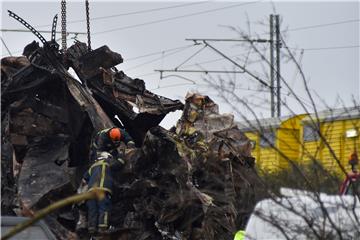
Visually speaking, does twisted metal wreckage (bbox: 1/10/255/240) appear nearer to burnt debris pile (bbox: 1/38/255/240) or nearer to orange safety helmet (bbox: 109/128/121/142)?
burnt debris pile (bbox: 1/38/255/240)

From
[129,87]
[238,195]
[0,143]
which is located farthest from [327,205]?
[129,87]

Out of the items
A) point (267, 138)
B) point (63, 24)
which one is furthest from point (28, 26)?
point (267, 138)

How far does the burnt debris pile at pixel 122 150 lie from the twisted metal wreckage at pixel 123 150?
0.05 ft

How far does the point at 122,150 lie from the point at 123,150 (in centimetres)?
2

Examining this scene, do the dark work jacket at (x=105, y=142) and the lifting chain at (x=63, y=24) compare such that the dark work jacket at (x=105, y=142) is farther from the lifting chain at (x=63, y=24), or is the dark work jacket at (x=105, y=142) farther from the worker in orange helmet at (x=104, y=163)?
the lifting chain at (x=63, y=24)

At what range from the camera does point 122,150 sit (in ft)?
36.9

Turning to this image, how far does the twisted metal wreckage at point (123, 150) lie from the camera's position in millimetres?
10602

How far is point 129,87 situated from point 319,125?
7294 mm

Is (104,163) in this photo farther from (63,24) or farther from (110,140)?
(63,24)

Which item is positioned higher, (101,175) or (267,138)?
(267,138)

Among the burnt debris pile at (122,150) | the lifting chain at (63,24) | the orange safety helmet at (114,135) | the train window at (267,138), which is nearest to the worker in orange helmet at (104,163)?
the orange safety helmet at (114,135)

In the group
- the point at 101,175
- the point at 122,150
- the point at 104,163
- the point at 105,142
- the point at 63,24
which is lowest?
the point at 101,175

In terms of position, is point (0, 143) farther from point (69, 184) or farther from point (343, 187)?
point (343, 187)

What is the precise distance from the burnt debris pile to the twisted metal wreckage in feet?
0.05
